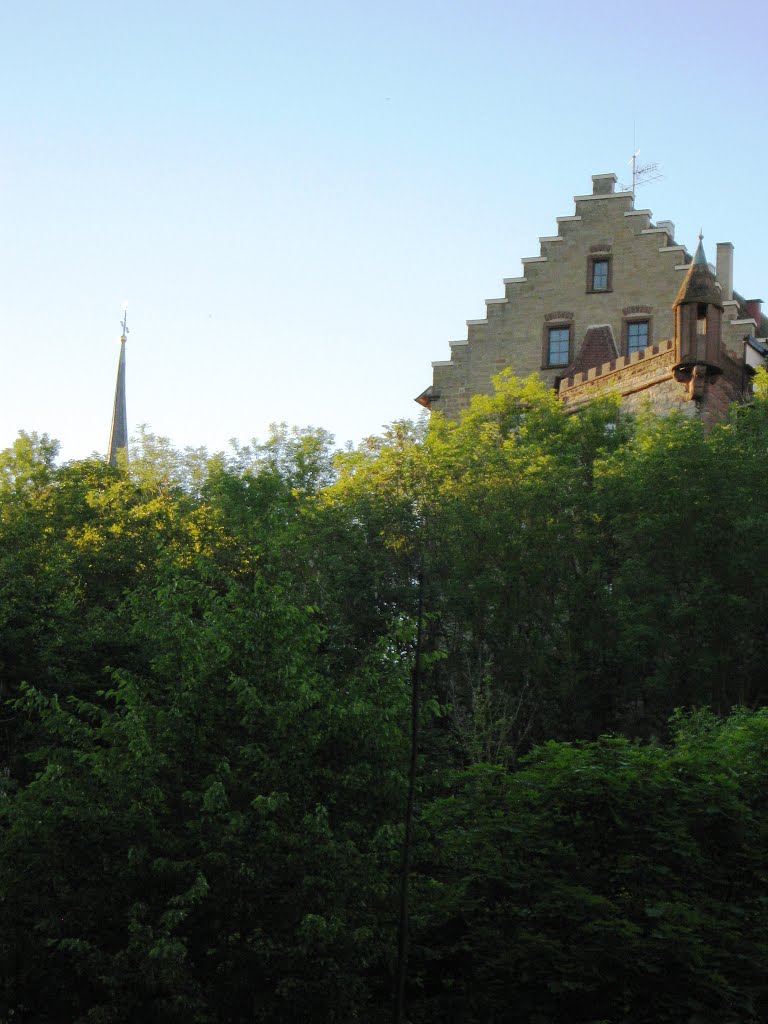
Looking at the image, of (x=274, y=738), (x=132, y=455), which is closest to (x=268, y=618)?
(x=274, y=738)

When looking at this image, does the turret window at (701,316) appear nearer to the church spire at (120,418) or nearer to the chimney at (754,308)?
the chimney at (754,308)

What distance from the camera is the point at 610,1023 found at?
19781 mm

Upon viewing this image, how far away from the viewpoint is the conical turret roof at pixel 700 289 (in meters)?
47.4

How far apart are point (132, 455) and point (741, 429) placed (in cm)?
1831

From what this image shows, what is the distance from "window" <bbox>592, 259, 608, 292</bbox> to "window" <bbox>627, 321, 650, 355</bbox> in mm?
1731

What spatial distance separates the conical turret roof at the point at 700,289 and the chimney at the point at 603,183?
863 cm

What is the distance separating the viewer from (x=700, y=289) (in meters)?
47.5

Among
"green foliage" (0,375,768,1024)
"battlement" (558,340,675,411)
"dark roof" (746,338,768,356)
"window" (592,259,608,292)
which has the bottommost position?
"green foliage" (0,375,768,1024)

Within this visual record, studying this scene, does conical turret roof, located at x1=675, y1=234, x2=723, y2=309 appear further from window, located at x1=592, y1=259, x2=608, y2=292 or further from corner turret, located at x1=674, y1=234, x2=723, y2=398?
window, located at x1=592, y1=259, x2=608, y2=292

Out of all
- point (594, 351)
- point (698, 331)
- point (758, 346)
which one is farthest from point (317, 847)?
point (594, 351)

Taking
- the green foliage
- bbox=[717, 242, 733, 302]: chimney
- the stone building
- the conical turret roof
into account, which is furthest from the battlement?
the green foliage

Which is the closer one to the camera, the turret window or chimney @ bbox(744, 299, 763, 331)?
the turret window

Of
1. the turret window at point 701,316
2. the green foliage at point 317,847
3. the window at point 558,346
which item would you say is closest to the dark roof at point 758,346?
the turret window at point 701,316

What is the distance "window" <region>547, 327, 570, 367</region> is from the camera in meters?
54.7
